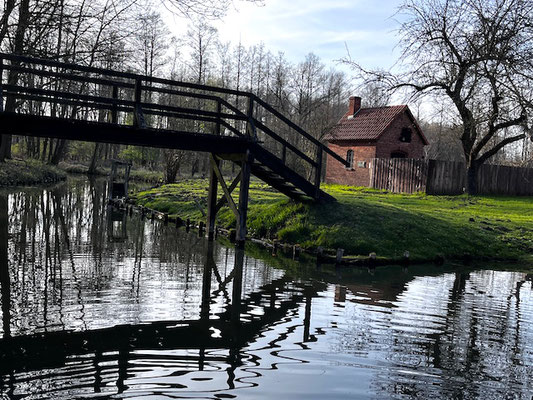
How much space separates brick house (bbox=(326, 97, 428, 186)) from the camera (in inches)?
1435

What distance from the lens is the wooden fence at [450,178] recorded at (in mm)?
28531

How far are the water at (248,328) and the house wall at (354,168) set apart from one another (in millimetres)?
23530

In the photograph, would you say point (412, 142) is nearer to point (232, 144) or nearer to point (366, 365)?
point (232, 144)

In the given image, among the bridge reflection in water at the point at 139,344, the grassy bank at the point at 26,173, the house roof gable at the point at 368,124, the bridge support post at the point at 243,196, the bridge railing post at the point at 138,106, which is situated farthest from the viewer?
the house roof gable at the point at 368,124

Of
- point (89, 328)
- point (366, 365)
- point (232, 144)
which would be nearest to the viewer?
point (366, 365)

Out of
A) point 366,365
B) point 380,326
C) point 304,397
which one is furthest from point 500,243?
point 304,397

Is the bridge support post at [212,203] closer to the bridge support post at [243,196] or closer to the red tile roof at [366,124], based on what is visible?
the bridge support post at [243,196]

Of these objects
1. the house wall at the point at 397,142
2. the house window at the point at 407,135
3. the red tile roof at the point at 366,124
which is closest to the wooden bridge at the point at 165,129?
the house wall at the point at 397,142

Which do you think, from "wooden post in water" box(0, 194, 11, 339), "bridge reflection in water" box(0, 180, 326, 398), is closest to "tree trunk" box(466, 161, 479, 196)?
"bridge reflection in water" box(0, 180, 326, 398)

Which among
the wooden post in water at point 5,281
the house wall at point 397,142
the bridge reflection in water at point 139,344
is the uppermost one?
the house wall at point 397,142

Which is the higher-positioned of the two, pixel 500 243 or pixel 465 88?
pixel 465 88

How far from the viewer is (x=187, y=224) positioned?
18.1m

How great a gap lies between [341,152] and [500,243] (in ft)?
80.2

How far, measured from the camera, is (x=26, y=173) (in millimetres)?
32625
